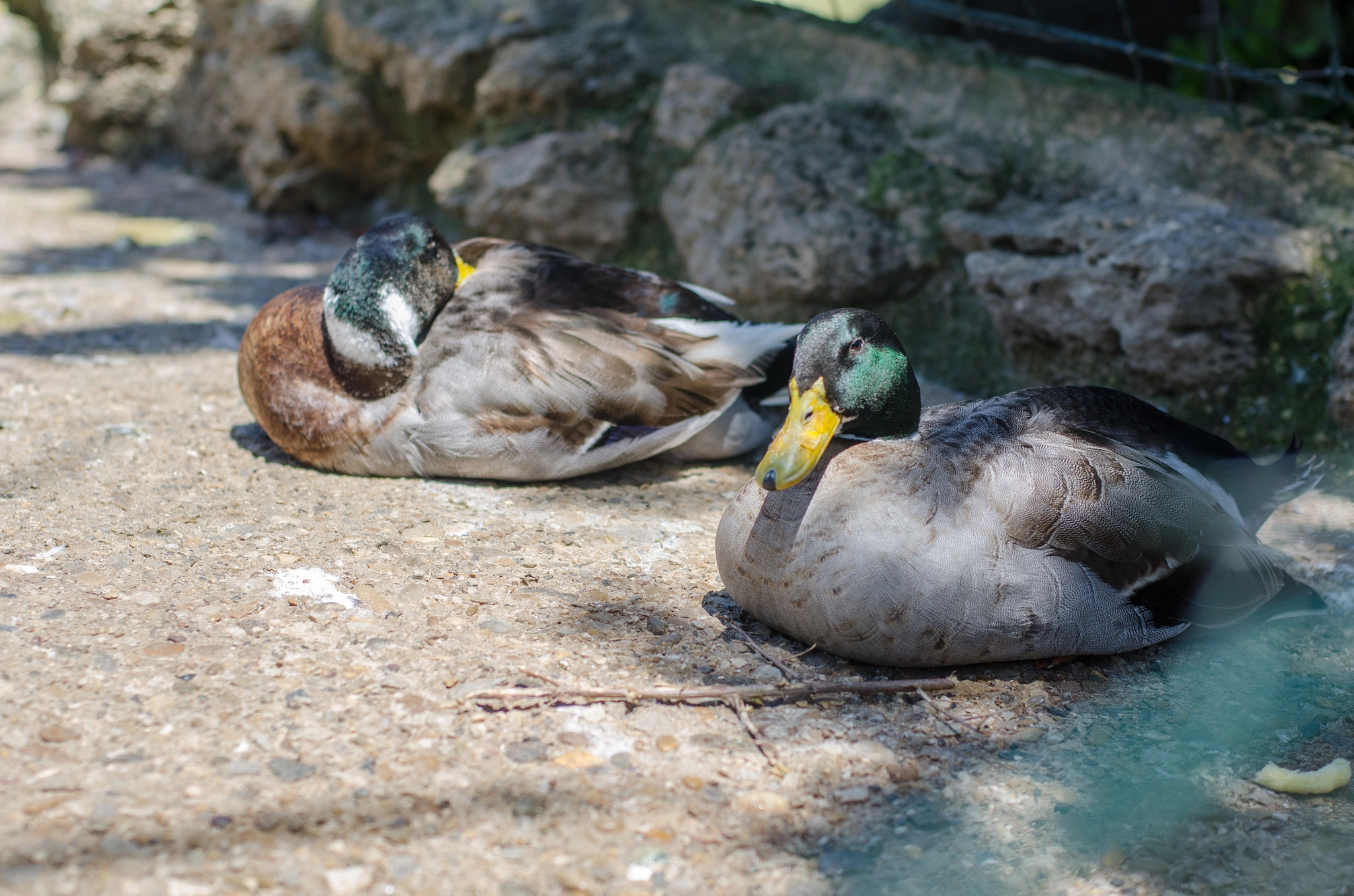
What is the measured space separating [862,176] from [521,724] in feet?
10.1

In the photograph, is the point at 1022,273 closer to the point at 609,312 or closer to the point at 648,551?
the point at 609,312

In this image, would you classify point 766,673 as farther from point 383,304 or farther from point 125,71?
point 125,71

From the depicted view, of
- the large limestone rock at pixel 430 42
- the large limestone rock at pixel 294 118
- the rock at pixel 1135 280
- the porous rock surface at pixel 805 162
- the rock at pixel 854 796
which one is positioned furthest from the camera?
the large limestone rock at pixel 294 118

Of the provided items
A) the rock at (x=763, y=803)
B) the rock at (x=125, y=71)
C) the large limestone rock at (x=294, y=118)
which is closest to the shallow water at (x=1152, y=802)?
the rock at (x=763, y=803)

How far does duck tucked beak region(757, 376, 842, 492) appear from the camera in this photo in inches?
96.6

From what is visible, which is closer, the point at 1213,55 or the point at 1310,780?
the point at 1310,780

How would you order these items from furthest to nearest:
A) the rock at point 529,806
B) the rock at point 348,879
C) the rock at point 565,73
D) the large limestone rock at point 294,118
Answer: the large limestone rock at point 294,118 < the rock at point 565,73 < the rock at point 529,806 < the rock at point 348,879

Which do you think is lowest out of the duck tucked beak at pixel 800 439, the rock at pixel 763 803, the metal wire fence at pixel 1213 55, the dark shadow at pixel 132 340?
the dark shadow at pixel 132 340

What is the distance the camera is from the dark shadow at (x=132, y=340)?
4.59 metres

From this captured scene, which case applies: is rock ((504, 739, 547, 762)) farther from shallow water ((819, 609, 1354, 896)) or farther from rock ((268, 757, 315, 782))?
shallow water ((819, 609, 1354, 896))

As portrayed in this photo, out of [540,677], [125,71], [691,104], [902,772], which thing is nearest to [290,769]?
[540,677]

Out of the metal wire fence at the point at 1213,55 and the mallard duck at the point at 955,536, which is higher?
the metal wire fence at the point at 1213,55

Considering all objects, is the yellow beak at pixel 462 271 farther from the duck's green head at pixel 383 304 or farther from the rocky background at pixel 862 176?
the rocky background at pixel 862 176

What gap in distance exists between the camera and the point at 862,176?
4645 mm
